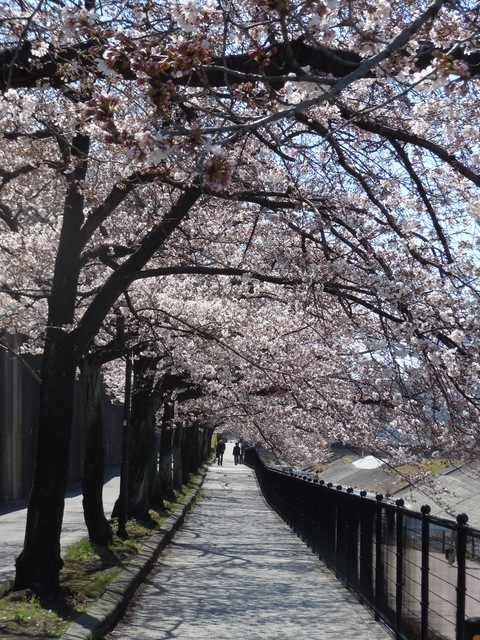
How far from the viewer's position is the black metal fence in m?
6.49

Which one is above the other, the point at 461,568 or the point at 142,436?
the point at 142,436

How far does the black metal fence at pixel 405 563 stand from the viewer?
6.49 m

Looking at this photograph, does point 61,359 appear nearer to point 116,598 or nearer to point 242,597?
point 116,598

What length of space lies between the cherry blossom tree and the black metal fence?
1.42 metres

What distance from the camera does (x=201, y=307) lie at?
54.3 feet

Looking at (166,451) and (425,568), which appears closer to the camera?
A: (425,568)

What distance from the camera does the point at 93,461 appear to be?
1446 centimetres

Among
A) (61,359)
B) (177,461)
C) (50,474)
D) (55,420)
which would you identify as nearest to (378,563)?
(50,474)

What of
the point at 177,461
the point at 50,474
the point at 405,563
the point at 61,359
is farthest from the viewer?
the point at 177,461

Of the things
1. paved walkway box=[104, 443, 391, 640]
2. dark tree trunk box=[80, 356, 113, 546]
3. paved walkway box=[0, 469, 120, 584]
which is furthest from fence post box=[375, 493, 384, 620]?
dark tree trunk box=[80, 356, 113, 546]

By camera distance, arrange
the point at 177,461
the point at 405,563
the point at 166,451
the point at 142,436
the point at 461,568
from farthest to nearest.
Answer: the point at 177,461 < the point at 166,451 < the point at 142,436 < the point at 405,563 < the point at 461,568

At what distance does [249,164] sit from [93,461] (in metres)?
6.24

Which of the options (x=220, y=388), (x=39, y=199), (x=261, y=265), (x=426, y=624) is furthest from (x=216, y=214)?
(x=220, y=388)

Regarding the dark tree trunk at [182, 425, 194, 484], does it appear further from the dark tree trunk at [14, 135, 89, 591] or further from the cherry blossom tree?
the dark tree trunk at [14, 135, 89, 591]
